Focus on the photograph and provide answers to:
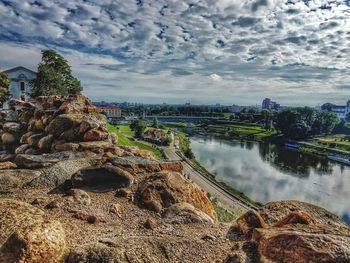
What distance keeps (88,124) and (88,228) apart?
12.9 metres

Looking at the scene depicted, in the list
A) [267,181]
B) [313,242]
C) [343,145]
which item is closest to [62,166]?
[313,242]

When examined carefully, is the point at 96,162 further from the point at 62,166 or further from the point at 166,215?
the point at 166,215

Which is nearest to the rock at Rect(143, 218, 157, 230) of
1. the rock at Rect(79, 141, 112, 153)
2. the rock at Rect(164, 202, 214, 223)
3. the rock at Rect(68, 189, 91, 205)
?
the rock at Rect(164, 202, 214, 223)

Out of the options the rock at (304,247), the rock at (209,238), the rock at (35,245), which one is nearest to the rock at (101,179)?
the rock at (209,238)

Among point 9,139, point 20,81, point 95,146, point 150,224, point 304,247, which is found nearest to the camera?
point 304,247

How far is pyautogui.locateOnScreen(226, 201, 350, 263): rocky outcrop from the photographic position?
16.1 ft

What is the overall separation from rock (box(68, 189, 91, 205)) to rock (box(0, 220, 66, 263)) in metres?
4.08

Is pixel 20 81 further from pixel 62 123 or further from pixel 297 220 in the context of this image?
pixel 297 220

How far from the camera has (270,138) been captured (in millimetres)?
106500

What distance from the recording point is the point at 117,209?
32.2ft

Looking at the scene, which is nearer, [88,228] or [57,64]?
[88,228]

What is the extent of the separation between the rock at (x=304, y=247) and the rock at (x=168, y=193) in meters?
5.29

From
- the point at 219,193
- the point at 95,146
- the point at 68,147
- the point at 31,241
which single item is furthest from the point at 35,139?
the point at 219,193

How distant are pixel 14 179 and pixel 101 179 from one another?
355cm
